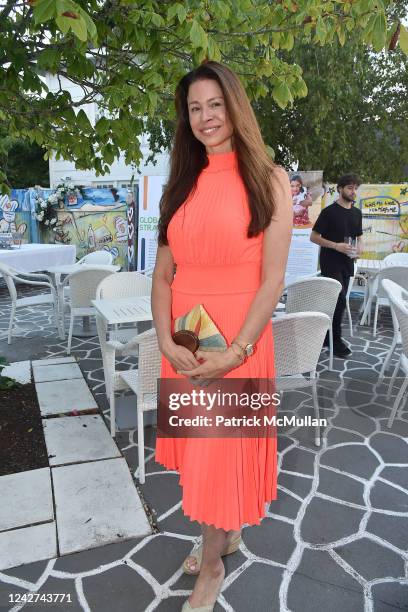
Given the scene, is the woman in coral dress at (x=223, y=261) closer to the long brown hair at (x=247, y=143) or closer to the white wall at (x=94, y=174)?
the long brown hair at (x=247, y=143)

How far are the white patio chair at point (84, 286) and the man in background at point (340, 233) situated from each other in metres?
2.54

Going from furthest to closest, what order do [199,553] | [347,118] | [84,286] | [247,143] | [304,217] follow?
1. [347,118]
2. [304,217]
3. [84,286]
4. [199,553]
5. [247,143]

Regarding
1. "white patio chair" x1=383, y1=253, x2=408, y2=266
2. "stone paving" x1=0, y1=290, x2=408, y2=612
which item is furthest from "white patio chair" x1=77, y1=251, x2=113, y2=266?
"white patio chair" x1=383, y1=253, x2=408, y2=266

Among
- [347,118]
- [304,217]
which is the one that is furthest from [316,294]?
[347,118]

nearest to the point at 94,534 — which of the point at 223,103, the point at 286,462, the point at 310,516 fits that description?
the point at 310,516

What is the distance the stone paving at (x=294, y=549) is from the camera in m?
2.03

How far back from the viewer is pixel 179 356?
169cm

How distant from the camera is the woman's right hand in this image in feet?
5.49

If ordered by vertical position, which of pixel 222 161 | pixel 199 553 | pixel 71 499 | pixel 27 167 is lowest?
pixel 71 499

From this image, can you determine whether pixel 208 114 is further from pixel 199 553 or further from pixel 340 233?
pixel 340 233

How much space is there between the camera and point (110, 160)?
3.32 m

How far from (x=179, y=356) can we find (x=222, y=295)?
0.92ft

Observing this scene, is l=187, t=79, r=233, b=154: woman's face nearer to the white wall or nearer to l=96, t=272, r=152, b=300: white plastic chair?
l=96, t=272, r=152, b=300: white plastic chair

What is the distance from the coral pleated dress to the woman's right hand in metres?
0.15
